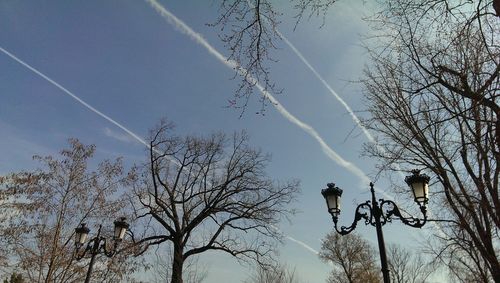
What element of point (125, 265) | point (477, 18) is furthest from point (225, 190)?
point (477, 18)

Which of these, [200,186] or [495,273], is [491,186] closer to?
[495,273]

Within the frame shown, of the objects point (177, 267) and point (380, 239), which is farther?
point (177, 267)

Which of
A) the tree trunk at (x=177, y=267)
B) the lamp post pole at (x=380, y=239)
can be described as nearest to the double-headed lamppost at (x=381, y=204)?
the lamp post pole at (x=380, y=239)

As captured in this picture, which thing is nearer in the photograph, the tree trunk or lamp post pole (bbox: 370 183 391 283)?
lamp post pole (bbox: 370 183 391 283)

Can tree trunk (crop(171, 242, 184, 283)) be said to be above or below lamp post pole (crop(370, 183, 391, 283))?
above

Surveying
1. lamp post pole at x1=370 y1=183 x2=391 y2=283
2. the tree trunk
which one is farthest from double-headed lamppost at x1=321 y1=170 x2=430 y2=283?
the tree trunk

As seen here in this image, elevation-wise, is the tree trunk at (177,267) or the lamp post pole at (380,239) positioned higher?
the tree trunk at (177,267)

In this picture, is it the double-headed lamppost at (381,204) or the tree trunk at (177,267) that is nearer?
the double-headed lamppost at (381,204)

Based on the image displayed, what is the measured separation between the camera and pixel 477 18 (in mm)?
4285

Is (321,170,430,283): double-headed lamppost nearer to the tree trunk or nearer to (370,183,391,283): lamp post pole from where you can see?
(370,183,391,283): lamp post pole

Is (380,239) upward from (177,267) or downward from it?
downward

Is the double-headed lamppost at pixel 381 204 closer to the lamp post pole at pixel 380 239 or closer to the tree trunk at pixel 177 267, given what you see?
the lamp post pole at pixel 380 239

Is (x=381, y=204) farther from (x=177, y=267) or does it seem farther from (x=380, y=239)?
(x=177, y=267)

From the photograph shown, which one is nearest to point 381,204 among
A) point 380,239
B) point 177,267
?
point 380,239
